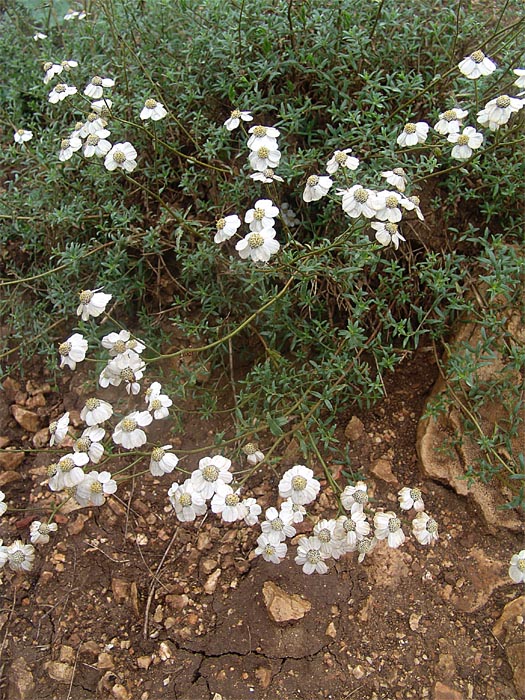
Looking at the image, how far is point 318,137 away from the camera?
2.92 m

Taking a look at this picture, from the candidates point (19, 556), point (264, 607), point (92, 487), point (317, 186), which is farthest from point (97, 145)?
point (264, 607)

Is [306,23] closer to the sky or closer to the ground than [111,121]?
closer to the sky

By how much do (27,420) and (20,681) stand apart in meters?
1.06

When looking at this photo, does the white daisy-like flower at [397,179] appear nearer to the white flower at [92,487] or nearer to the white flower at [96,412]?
the white flower at [96,412]

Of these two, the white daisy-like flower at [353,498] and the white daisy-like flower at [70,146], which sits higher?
the white daisy-like flower at [70,146]

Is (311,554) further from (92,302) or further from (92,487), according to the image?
(92,302)

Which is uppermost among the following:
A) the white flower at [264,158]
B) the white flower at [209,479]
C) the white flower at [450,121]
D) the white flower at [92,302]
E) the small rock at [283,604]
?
the white flower at [450,121]

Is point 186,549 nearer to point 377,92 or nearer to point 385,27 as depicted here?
point 377,92

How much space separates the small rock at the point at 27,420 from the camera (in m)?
2.79

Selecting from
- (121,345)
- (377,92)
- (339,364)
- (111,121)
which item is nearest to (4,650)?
(121,345)

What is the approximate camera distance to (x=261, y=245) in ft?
6.64

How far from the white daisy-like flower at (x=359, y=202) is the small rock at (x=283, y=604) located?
1282mm

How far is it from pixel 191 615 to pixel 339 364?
1025 millimetres

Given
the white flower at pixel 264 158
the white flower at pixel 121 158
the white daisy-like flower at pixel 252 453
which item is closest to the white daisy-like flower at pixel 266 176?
the white flower at pixel 264 158
